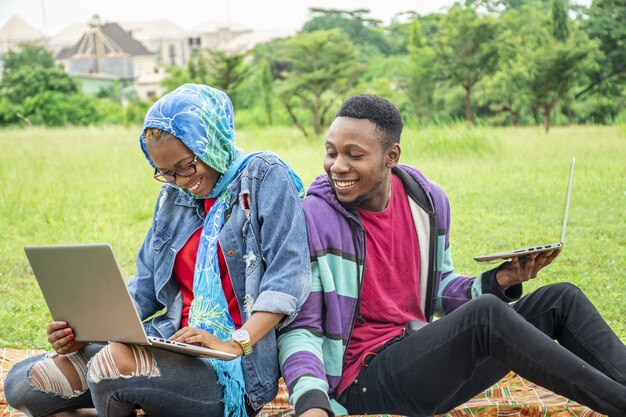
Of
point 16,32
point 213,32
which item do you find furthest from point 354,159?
point 213,32

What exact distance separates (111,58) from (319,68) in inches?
1070

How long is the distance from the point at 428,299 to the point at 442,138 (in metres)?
6.22

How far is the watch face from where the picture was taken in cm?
224

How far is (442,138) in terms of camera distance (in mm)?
8672

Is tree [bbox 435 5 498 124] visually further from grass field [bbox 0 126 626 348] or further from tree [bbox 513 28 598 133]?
grass field [bbox 0 126 626 348]

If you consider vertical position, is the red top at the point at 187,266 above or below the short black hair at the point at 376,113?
below

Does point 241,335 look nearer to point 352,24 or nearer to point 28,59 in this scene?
point 352,24

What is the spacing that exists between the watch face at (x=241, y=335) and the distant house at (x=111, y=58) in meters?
32.0

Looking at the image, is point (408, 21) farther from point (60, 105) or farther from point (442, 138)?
point (60, 105)

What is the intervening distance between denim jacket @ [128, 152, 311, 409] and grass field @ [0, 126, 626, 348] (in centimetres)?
186

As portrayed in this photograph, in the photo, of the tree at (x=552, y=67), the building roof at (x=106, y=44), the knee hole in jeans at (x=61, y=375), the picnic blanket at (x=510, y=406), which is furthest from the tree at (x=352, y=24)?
the building roof at (x=106, y=44)

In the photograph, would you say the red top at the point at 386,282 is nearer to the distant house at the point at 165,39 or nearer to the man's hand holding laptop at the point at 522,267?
the man's hand holding laptop at the point at 522,267

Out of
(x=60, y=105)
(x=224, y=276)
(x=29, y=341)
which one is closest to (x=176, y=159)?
(x=224, y=276)

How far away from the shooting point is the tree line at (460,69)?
998cm
